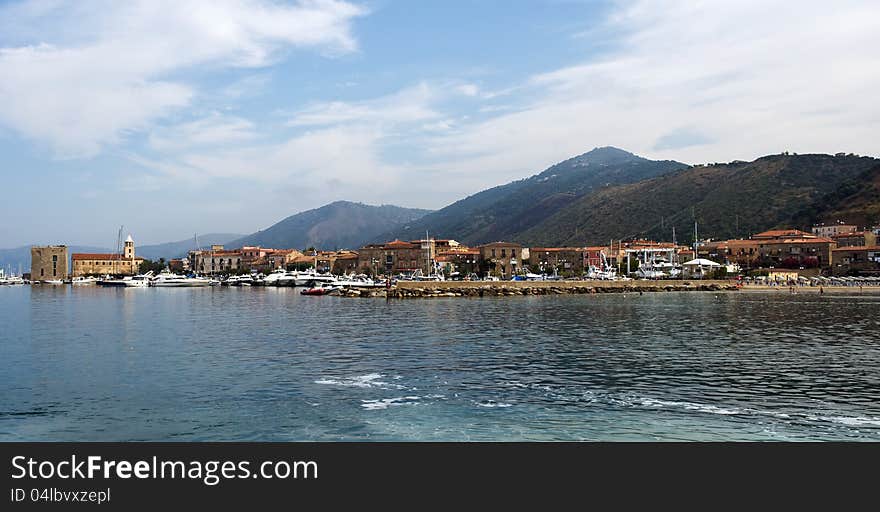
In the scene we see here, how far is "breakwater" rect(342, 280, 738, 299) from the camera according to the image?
73.2 meters

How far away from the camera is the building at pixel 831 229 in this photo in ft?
362

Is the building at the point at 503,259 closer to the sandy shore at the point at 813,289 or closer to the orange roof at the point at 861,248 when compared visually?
the sandy shore at the point at 813,289

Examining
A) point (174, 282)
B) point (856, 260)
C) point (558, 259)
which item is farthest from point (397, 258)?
point (856, 260)

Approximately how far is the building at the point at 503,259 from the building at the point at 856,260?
47546 mm

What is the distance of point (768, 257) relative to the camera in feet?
344

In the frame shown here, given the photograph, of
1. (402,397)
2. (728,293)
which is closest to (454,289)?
(728,293)

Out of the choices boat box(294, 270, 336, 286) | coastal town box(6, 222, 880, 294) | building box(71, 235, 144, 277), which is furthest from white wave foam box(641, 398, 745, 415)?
building box(71, 235, 144, 277)

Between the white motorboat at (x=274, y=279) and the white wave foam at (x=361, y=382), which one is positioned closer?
the white wave foam at (x=361, y=382)

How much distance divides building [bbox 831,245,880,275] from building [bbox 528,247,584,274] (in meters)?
36.2

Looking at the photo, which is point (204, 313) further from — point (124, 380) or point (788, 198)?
point (788, 198)

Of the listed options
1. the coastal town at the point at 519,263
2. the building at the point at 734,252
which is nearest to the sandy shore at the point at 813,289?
the coastal town at the point at 519,263

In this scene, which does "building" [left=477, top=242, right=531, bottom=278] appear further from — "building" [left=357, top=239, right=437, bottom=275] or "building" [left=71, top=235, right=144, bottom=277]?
"building" [left=71, top=235, right=144, bottom=277]

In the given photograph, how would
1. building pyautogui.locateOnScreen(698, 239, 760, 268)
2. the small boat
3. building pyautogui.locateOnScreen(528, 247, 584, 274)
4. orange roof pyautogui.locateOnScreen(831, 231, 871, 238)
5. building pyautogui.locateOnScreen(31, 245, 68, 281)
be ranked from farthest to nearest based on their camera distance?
1. building pyautogui.locateOnScreen(31, 245, 68, 281)
2. the small boat
3. building pyautogui.locateOnScreen(528, 247, 584, 274)
4. building pyautogui.locateOnScreen(698, 239, 760, 268)
5. orange roof pyautogui.locateOnScreen(831, 231, 871, 238)
